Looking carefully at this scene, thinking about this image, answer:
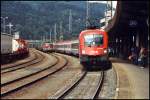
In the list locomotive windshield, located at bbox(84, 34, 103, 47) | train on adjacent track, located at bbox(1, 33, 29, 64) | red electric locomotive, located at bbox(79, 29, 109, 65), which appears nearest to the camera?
red electric locomotive, located at bbox(79, 29, 109, 65)

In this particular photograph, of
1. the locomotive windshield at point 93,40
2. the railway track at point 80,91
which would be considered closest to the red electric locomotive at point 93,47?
the locomotive windshield at point 93,40

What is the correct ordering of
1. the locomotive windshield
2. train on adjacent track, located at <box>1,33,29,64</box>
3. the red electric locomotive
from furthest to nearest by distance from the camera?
train on adjacent track, located at <box>1,33,29,64</box>, the locomotive windshield, the red electric locomotive

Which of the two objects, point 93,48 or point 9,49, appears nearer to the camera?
point 93,48

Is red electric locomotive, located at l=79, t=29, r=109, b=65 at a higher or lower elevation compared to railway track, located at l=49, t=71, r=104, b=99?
higher

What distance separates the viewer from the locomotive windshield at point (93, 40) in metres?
34.5

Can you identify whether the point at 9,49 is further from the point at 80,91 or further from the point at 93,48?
the point at 80,91

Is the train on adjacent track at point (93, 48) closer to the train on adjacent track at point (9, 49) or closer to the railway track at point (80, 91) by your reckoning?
the railway track at point (80, 91)

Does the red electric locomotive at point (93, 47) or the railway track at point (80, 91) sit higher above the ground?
the red electric locomotive at point (93, 47)

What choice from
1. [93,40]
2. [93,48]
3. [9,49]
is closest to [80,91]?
[93,48]

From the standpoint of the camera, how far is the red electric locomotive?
3394cm

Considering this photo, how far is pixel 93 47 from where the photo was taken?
34312 millimetres

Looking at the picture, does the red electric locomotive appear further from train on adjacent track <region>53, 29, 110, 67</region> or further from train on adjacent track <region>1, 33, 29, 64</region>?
train on adjacent track <region>1, 33, 29, 64</region>

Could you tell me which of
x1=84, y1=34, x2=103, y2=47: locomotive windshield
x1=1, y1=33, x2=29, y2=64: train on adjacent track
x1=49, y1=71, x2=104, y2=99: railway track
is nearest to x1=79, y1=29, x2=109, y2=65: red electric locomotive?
x1=84, y1=34, x2=103, y2=47: locomotive windshield

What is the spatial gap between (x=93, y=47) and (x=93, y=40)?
24.0 inches
